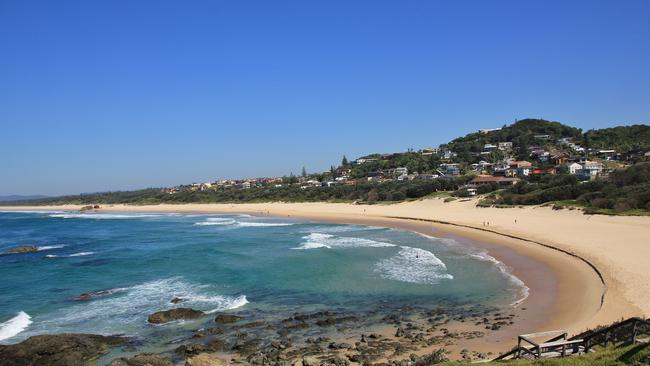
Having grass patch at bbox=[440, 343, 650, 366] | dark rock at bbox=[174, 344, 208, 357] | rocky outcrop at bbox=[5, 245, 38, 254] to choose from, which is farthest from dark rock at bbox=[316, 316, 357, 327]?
rocky outcrop at bbox=[5, 245, 38, 254]

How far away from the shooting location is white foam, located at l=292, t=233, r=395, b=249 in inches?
1378

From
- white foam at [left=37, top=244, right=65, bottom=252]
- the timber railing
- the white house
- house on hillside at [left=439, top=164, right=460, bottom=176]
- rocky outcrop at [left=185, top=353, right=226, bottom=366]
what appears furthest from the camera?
house on hillside at [left=439, top=164, right=460, bottom=176]

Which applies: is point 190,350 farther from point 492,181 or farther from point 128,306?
point 492,181

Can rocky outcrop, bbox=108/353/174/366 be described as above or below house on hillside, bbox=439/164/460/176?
below

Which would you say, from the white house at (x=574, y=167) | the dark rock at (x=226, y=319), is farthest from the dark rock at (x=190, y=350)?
the white house at (x=574, y=167)

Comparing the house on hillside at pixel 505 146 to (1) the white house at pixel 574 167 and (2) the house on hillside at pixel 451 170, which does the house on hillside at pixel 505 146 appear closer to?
(2) the house on hillside at pixel 451 170

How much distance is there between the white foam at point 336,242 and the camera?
115 feet

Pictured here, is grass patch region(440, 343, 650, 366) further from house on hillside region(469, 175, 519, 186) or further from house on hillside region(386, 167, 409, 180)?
house on hillside region(386, 167, 409, 180)

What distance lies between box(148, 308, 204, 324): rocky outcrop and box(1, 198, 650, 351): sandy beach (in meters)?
11.2

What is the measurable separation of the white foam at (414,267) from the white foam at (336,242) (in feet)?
14.0

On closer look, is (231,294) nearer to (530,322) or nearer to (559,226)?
(530,322)

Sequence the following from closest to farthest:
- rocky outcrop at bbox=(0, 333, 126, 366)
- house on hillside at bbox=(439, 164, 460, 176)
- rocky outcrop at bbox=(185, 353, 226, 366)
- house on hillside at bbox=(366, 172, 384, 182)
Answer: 1. rocky outcrop at bbox=(185, 353, 226, 366)
2. rocky outcrop at bbox=(0, 333, 126, 366)
3. house on hillside at bbox=(439, 164, 460, 176)
4. house on hillside at bbox=(366, 172, 384, 182)

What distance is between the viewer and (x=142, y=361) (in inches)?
513

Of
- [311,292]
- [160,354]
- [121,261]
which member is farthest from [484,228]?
[160,354]
